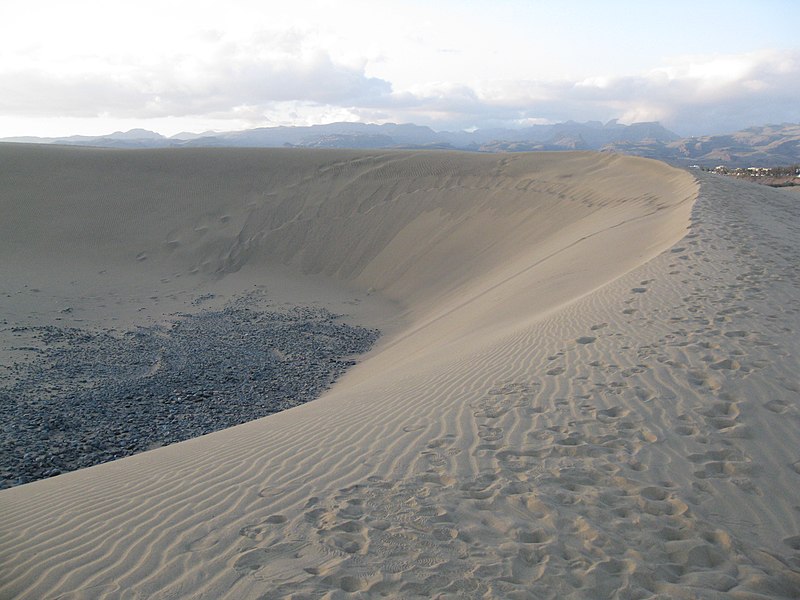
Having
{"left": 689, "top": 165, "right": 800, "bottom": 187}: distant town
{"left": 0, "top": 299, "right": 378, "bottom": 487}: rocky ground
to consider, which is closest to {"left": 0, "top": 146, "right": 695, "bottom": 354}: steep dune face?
{"left": 0, "top": 299, "right": 378, "bottom": 487}: rocky ground

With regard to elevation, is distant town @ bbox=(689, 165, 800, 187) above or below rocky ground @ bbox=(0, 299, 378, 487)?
above

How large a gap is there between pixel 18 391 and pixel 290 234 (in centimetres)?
1272

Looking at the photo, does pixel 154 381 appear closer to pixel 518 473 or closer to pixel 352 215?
pixel 518 473

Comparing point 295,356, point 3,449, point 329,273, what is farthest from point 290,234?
point 3,449

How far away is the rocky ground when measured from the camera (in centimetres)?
773

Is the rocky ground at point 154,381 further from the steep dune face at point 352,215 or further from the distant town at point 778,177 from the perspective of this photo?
the distant town at point 778,177

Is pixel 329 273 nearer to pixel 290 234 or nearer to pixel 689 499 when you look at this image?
pixel 290 234

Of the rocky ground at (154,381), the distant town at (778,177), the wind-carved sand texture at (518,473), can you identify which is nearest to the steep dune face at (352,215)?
the rocky ground at (154,381)

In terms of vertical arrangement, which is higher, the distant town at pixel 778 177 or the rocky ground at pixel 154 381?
the distant town at pixel 778 177

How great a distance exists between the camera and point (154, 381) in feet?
34.1

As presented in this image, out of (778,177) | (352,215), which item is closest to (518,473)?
(352,215)

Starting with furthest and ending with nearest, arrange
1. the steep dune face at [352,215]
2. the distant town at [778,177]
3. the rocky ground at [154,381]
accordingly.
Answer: the distant town at [778,177] < the steep dune face at [352,215] < the rocky ground at [154,381]

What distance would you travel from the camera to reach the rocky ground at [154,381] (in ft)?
25.4

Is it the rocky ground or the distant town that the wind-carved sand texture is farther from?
the distant town
